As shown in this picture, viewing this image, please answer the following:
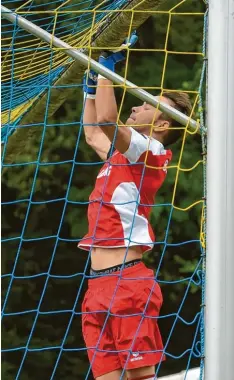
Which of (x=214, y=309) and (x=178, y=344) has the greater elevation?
(x=214, y=309)

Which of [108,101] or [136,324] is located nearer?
[108,101]

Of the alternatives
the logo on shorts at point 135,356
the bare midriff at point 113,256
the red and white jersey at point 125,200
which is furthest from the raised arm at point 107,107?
the logo on shorts at point 135,356

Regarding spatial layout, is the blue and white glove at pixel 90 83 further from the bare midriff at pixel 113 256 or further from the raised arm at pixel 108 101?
the bare midriff at pixel 113 256

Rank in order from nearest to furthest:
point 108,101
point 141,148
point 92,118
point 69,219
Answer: point 108,101
point 141,148
point 92,118
point 69,219

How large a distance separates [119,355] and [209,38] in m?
1.22

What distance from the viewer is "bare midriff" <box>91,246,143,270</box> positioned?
12.5 ft

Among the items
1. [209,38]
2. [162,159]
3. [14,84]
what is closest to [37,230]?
[14,84]

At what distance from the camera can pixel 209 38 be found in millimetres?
2928

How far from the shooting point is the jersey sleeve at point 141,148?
12.1ft

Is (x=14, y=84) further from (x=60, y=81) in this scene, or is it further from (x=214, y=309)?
(x=214, y=309)

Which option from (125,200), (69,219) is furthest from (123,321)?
(69,219)

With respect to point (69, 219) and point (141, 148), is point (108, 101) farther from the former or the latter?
point (69, 219)

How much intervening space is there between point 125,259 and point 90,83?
0.56 metres

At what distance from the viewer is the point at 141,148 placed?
12.2ft
